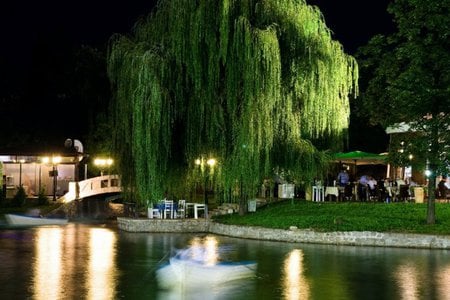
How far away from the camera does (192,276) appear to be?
1355 cm

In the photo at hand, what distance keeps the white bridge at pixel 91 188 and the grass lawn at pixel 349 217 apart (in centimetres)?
1417

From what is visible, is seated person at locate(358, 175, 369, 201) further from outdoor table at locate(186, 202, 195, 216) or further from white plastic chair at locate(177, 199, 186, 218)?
white plastic chair at locate(177, 199, 186, 218)

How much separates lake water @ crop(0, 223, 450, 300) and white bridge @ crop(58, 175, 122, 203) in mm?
14971

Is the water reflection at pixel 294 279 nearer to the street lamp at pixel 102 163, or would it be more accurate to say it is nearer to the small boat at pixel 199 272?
the small boat at pixel 199 272

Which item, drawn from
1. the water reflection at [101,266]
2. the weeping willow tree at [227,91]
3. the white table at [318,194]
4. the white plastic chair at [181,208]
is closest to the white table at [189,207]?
the white plastic chair at [181,208]

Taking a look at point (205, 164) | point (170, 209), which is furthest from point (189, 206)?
point (205, 164)

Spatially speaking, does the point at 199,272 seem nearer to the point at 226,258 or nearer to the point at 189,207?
the point at 226,258

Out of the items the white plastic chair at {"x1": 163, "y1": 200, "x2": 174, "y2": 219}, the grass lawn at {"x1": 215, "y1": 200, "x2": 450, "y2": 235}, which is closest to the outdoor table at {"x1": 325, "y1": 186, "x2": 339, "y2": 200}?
the grass lawn at {"x1": 215, "y1": 200, "x2": 450, "y2": 235}

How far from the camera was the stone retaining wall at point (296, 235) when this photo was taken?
766 inches

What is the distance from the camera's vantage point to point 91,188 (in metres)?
38.7

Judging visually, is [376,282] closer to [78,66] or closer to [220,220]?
[220,220]

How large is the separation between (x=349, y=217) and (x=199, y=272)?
9.34 m

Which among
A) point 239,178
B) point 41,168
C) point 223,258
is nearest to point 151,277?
point 223,258

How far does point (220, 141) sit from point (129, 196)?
4625 mm
